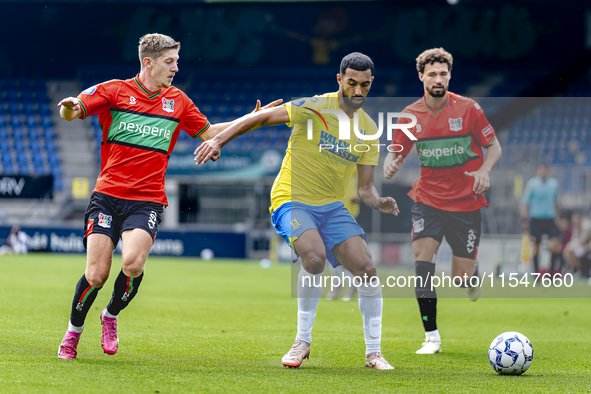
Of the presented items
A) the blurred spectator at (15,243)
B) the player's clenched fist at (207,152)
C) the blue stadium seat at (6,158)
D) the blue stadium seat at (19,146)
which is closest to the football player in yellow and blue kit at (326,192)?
the player's clenched fist at (207,152)

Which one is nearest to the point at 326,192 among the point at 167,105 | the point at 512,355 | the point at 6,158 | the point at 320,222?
the point at 320,222

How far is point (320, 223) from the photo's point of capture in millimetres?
4766

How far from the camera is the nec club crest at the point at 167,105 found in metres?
4.80

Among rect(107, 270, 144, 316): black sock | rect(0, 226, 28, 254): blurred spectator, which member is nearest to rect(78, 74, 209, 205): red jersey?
rect(107, 270, 144, 316): black sock

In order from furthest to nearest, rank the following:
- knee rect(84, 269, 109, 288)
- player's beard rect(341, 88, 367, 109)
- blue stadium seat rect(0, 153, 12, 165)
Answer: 1. blue stadium seat rect(0, 153, 12, 165)
2. player's beard rect(341, 88, 367, 109)
3. knee rect(84, 269, 109, 288)

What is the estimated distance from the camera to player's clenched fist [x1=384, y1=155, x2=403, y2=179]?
5629 millimetres

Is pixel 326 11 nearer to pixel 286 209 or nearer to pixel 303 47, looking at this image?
pixel 303 47

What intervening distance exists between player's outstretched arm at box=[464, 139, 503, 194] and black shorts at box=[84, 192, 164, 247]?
2701mm

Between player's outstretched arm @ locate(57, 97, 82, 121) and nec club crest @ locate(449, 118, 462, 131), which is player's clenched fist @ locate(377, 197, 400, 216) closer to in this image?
nec club crest @ locate(449, 118, 462, 131)

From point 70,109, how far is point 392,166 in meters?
2.61

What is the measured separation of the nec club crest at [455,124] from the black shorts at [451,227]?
0.71 m

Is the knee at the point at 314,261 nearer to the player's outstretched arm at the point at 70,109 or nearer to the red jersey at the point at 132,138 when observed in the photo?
the red jersey at the point at 132,138

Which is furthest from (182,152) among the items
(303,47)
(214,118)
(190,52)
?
(303,47)

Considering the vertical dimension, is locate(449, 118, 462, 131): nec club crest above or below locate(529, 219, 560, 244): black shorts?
above
